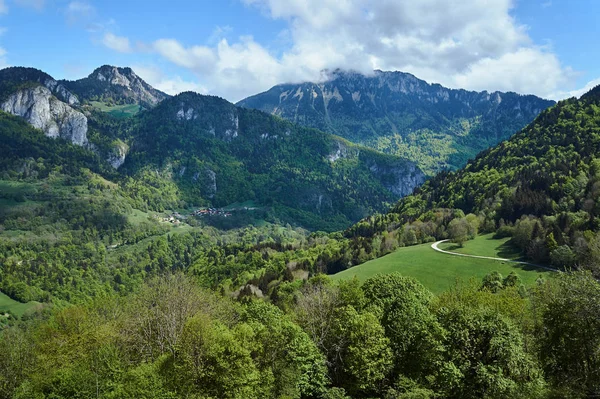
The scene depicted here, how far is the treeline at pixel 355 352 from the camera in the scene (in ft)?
119

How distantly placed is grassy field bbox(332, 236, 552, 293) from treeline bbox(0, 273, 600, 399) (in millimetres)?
52412

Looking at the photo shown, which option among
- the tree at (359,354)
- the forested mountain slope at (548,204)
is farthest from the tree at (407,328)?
the forested mountain slope at (548,204)

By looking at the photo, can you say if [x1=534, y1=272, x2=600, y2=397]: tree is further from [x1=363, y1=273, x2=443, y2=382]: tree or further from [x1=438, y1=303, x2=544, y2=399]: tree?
[x1=363, y1=273, x2=443, y2=382]: tree

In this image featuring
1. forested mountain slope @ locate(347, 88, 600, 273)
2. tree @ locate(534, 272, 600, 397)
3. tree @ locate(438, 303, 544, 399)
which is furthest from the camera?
forested mountain slope @ locate(347, 88, 600, 273)

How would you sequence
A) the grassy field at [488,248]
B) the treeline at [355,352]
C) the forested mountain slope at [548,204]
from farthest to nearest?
the grassy field at [488,248] < the forested mountain slope at [548,204] < the treeline at [355,352]

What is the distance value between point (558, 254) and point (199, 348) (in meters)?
97.2

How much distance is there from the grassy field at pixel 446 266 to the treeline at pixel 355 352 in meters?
52.4

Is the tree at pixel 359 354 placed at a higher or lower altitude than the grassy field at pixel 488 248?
lower

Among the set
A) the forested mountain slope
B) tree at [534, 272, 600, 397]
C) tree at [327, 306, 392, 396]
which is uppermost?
the forested mountain slope

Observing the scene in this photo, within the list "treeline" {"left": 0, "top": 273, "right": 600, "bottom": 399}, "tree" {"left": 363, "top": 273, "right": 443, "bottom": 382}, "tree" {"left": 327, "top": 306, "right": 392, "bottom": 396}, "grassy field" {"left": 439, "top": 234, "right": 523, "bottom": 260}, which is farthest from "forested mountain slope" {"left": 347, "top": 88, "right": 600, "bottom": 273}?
"tree" {"left": 327, "top": 306, "right": 392, "bottom": 396}

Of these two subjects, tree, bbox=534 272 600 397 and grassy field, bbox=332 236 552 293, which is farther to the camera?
grassy field, bbox=332 236 552 293

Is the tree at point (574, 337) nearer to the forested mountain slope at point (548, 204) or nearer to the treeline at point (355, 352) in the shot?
the treeline at point (355, 352)

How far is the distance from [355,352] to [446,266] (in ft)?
275

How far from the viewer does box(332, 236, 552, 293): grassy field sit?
108 m
